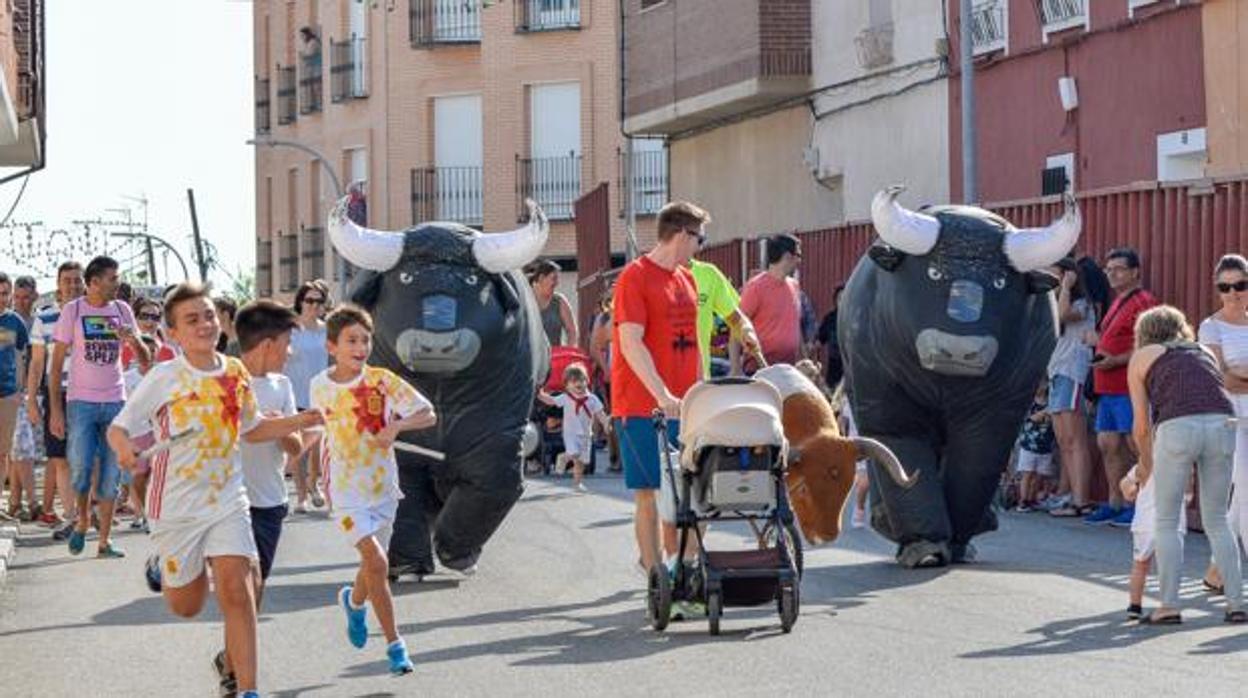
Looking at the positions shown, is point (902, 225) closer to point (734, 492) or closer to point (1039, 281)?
point (1039, 281)

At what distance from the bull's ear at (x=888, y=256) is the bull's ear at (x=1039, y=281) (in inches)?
27.6

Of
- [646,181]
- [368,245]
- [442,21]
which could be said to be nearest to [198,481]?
[368,245]

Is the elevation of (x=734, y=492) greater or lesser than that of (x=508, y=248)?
lesser

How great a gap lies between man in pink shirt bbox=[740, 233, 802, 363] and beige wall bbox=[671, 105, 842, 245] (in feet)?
50.3

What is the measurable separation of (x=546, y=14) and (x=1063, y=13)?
29000 mm

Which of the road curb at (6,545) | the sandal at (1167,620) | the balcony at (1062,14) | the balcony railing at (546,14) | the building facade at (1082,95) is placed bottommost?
the road curb at (6,545)

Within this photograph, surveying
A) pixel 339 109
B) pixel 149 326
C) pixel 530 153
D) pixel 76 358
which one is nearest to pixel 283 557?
pixel 76 358

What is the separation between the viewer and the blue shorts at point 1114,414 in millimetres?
19047

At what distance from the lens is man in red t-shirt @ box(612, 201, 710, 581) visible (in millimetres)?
13703

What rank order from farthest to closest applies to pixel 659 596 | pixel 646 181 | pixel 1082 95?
pixel 646 181 < pixel 1082 95 < pixel 659 596

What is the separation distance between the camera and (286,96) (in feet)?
213

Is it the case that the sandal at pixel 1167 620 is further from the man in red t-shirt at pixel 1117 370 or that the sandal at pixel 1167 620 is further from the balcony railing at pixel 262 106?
the balcony railing at pixel 262 106

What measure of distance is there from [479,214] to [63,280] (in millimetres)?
39132

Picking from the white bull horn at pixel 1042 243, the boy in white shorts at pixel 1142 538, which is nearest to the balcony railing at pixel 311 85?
the white bull horn at pixel 1042 243
